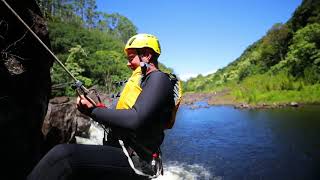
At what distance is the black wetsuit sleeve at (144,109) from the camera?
2654mm

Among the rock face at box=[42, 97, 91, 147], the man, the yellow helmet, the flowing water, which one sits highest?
the yellow helmet

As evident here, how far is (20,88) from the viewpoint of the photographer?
648 cm

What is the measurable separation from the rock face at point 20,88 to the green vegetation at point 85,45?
18438 millimetres

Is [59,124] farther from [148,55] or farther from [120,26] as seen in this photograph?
[120,26]

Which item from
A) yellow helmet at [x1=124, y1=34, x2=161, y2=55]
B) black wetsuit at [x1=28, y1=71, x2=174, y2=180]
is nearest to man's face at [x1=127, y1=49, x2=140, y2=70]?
yellow helmet at [x1=124, y1=34, x2=161, y2=55]

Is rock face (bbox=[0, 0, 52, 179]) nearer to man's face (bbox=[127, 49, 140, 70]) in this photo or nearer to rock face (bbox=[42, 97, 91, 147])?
man's face (bbox=[127, 49, 140, 70])

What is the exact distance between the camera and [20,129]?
21.3ft

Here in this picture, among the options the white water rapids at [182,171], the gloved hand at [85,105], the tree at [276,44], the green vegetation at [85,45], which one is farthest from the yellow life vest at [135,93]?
the tree at [276,44]

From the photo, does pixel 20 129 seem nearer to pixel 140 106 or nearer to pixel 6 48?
pixel 6 48

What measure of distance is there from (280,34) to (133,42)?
241 ft

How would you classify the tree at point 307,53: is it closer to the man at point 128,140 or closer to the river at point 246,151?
the river at point 246,151

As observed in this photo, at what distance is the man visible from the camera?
7.98 ft

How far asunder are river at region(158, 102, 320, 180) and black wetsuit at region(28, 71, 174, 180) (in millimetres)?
11225

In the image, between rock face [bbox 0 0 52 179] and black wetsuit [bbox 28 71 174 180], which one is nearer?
black wetsuit [bbox 28 71 174 180]
